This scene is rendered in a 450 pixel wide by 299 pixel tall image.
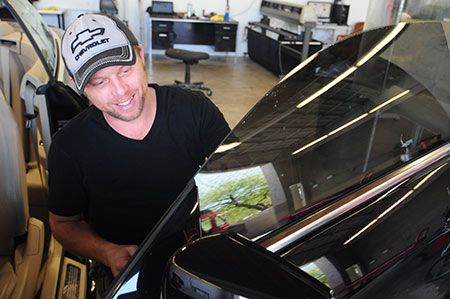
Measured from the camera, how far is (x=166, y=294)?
55cm

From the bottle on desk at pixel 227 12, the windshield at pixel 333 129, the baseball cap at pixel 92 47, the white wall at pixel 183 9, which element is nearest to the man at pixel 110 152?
the baseball cap at pixel 92 47

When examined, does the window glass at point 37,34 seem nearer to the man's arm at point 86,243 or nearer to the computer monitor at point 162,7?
the man's arm at point 86,243

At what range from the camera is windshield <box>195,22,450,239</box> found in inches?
27.3

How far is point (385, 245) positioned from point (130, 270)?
1.42 ft

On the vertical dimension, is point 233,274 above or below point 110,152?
above

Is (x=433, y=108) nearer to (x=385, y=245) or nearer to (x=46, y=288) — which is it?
(x=385, y=245)

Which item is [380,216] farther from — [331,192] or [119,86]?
[119,86]

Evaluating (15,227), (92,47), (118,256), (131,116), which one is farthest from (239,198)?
(15,227)

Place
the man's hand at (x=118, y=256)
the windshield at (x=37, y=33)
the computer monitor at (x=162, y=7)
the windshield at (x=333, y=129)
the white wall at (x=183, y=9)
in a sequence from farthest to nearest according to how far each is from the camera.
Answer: the white wall at (x=183, y=9) → the computer monitor at (x=162, y=7) → the windshield at (x=37, y=33) → the man's hand at (x=118, y=256) → the windshield at (x=333, y=129)

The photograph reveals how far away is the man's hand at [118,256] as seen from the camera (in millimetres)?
1011

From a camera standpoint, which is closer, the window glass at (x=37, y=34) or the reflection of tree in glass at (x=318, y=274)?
the reflection of tree in glass at (x=318, y=274)

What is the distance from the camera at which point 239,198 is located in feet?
2.27

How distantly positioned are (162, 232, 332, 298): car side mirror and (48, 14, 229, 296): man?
70 cm

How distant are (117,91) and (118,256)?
0.49 metres
